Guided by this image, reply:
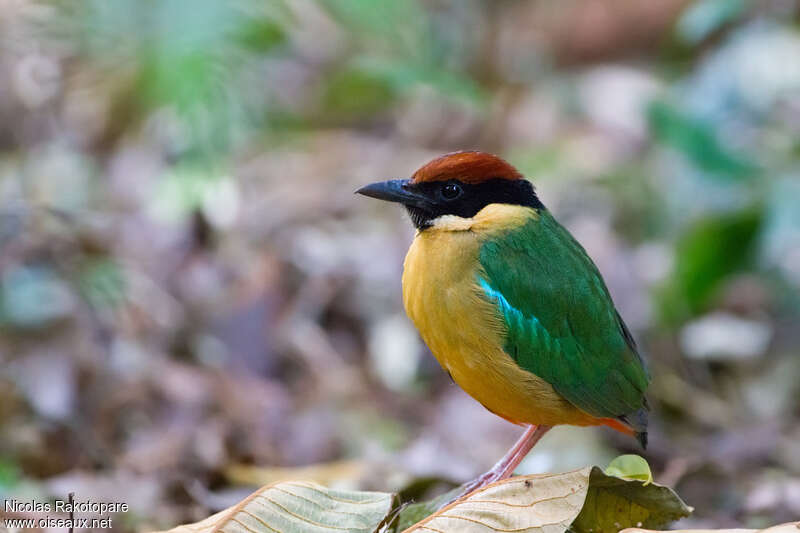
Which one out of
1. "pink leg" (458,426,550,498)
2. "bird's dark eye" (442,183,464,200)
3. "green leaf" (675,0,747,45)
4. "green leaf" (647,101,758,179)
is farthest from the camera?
"green leaf" (647,101,758,179)

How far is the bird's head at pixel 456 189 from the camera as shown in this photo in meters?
4.03

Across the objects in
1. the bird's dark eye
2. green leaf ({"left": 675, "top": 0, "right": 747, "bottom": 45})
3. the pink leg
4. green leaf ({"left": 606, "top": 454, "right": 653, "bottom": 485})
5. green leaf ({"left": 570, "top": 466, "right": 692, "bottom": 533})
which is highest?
green leaf ({"left": 675, "top": 0, "right": 747, "bottom": 45})

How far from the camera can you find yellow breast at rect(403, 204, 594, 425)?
3.68m

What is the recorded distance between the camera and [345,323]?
710 cm

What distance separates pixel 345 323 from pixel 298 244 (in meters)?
0.76

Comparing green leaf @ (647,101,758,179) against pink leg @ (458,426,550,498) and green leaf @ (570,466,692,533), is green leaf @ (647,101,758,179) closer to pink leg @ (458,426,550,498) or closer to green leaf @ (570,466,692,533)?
pink leg @ (458,426,550,498)

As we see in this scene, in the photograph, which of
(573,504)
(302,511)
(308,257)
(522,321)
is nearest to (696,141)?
(308,257)

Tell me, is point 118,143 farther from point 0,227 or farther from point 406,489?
point 406,489

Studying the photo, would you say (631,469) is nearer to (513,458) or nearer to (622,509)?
(622,509)

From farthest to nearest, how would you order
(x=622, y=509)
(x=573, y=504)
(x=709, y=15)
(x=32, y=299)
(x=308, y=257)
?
(x=308, y=257) < (x=709, y=15) < (x=32, y=299) < (x=622, y=509) < (x=573, y=504)

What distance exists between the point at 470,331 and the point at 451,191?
0.63 metres

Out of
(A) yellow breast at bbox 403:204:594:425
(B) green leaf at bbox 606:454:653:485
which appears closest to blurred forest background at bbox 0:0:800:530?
(A) yellow breast at bbox 403:204:594:425

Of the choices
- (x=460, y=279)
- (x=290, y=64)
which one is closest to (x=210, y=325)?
(x=460, y=279)

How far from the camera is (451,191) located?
4.07 metres
